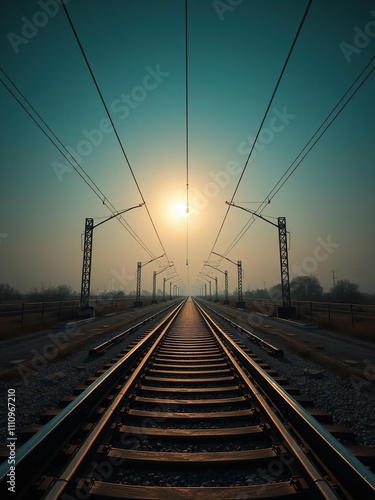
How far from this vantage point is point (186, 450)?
293 centimetres

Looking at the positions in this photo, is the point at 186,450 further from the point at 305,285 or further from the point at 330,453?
the point at 305,285

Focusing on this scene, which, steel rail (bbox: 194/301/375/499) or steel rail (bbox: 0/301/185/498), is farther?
steel rail (bbox: 0/301/185/498)

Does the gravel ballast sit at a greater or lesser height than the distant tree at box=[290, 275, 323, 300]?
lesser

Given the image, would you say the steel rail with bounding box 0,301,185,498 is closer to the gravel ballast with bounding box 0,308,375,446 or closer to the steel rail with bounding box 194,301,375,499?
the gravel ballast with bounding box 0,308,375,446

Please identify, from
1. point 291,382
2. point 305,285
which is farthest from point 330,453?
point 305,285

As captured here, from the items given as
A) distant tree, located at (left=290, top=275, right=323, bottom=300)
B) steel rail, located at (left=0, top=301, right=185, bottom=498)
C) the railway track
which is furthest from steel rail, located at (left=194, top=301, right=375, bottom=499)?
distant tree, located at (left=290, top=275, right=323, bottom=300)

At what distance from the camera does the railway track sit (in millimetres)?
2189

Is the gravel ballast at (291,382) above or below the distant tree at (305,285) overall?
below

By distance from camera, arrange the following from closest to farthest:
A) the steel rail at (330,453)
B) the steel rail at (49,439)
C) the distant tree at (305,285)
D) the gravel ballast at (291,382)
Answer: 1. the steel rail at (330,453)
2. the steel rail at (49,439)
3. the gravel ballast at (291,382)
4. the distant tree at (305,285)

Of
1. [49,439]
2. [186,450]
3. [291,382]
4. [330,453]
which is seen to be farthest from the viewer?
[291,382]

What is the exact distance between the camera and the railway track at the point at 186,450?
2.19 metres

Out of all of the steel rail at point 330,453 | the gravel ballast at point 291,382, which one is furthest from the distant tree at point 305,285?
the steel rail at point 330,453

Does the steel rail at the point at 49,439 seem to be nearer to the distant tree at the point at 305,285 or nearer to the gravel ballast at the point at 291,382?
the gravel ballast at the point at 291,382

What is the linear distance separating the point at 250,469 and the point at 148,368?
397cm
